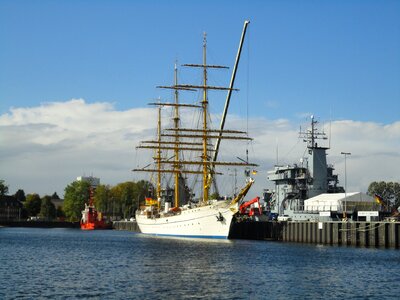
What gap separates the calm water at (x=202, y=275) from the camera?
39.8m

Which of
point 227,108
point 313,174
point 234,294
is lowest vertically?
point 234,294

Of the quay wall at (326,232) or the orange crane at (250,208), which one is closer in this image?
the quay wall at (326,232)

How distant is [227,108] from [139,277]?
8203 cm

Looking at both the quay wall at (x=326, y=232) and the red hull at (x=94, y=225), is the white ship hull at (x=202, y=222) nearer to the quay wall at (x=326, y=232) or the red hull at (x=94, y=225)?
the quay wall at (x=326, y=232)

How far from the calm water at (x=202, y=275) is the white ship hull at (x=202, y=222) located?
1140 inches

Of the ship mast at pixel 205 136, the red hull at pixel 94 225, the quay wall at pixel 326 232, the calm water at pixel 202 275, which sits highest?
the ship mast at pixel 205 136

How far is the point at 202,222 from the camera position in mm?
103000

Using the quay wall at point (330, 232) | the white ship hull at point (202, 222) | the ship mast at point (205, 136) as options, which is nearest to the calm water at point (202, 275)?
the quay wall at point (330, 232)

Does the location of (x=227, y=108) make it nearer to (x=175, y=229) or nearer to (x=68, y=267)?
(x=175, y=229)

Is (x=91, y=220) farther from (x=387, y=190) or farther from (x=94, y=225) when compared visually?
(x=387, y=190)

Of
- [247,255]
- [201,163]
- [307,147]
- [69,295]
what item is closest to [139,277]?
[69,295]

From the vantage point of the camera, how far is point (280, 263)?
58.4m

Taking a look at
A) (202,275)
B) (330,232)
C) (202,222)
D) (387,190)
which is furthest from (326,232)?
(387,190)

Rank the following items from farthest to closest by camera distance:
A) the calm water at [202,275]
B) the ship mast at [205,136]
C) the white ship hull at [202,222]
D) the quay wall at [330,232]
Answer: the ship mast at [205,136] → the white ship hull at [202,222] → the quay wall at [330,232] → the calm water at [202,275]
